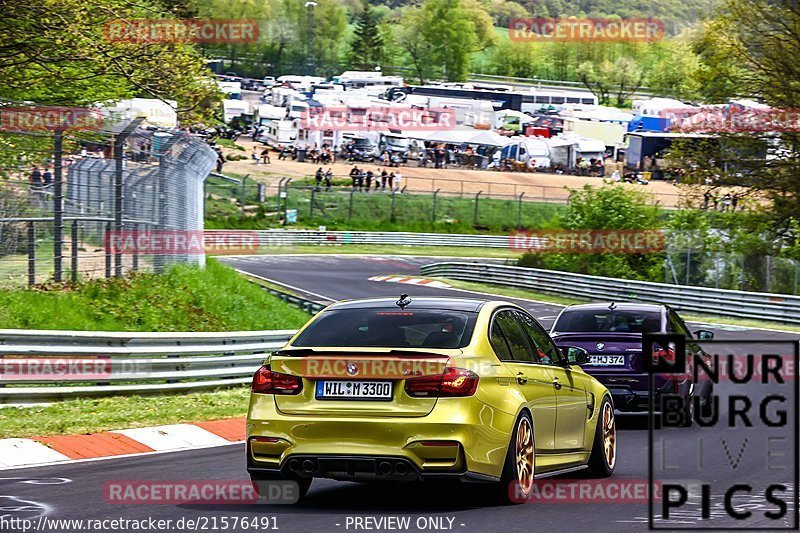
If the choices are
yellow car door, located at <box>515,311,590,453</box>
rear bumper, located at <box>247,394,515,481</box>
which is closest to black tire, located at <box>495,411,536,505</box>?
rear bumper, located at <box>247,394,515,481</box>

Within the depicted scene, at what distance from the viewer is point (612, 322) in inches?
601

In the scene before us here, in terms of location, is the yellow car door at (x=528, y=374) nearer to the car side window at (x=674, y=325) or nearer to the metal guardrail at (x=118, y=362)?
the car side window at (x=674, y=325)

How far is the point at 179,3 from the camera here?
23.3 m

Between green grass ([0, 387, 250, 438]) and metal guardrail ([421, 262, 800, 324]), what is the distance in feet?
76.5

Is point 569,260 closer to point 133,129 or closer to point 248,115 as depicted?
point 133,129

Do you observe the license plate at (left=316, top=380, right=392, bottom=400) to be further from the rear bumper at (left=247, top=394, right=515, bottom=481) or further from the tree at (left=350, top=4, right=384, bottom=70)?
the tree at (left=350, top=4, right=384, bottom=70)

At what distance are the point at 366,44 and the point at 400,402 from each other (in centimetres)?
15681

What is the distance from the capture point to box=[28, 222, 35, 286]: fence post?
16141mm

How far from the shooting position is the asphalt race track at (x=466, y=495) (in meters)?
7.78

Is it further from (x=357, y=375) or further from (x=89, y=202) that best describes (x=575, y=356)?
(x=89, y=202)

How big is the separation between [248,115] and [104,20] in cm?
8019

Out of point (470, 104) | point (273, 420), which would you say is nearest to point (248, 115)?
point (470, 104)

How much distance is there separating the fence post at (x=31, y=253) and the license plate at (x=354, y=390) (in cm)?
908

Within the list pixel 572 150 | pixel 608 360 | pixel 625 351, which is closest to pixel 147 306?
pixel 608 360
